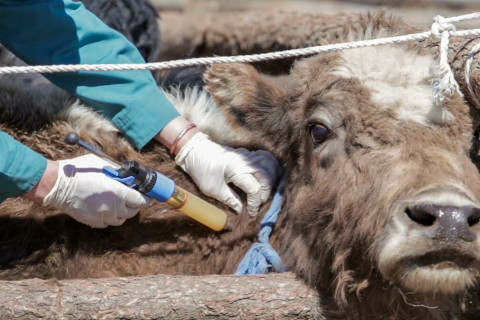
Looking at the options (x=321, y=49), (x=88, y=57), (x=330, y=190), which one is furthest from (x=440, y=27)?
(x=88, y=57)

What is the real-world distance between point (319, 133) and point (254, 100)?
0.46 metres

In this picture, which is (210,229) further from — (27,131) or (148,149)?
(27,131)

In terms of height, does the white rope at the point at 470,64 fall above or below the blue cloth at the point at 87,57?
above

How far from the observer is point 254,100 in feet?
13.3

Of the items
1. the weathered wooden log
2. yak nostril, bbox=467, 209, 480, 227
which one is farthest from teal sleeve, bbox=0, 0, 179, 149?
yak nostril, bbox=467, 209, 480, 227

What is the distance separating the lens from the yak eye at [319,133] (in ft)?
12.1

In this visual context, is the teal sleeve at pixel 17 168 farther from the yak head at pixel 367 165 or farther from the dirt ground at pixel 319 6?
the dirt ground at pixel 319 6

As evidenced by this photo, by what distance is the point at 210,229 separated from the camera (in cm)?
409

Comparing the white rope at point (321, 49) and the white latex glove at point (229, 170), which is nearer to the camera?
the white rope at point (321, 49)

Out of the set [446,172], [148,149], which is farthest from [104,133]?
[446,172]

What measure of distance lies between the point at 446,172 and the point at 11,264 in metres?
1.97

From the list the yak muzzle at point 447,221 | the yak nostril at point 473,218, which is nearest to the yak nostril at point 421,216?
the yak muzzle at point 447,221

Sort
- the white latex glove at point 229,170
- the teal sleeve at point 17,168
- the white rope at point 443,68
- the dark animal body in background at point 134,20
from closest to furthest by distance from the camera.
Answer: the white rope at point 443,68, the teal sleeve at point 17,168, the white latex glove at point 229,170, the dark animal body in background at point 134,20

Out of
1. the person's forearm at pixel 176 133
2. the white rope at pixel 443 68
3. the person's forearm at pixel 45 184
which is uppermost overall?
the white rope at pixel 443 68
